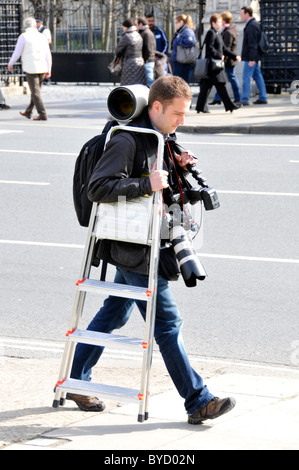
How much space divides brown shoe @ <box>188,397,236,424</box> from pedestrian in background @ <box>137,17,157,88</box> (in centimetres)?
1442

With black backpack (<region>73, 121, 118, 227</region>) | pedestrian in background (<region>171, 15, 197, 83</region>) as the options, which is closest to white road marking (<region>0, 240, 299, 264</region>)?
black backpack (<region>73, 121, 118, 227</region>)

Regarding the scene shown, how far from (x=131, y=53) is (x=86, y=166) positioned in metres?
13.9

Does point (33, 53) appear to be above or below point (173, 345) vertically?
above

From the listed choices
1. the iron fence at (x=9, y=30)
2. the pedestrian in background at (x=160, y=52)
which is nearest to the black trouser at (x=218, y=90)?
the pedestrian in background at (x=160, y=52)

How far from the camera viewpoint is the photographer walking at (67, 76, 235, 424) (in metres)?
4.39

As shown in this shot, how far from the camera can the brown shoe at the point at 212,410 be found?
15.2ft

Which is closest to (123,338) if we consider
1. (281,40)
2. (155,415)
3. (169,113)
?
(155,415)

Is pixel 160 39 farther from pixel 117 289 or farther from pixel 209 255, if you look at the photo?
pixel 117 289

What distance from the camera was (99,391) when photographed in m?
4.55

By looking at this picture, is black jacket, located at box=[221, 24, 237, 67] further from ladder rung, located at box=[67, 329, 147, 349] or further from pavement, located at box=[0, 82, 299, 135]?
ladder rung, located at box=[67, 329, 147, 349]

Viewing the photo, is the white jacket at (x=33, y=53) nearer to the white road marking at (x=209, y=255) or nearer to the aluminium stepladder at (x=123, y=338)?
the white road marking at (x=209, y=255)

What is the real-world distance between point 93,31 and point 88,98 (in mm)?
15036

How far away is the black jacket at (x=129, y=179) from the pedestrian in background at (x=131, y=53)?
544 inches
